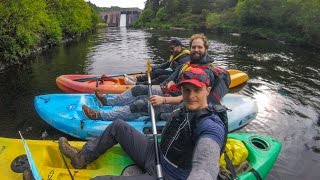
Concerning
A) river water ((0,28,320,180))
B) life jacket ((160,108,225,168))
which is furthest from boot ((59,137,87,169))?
river water ((0,28,320,180))

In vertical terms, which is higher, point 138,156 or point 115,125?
point 115,125

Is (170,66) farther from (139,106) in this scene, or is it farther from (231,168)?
(231,168)

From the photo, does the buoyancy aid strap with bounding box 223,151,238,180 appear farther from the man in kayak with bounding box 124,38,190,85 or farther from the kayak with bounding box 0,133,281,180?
the man in kayak with bounding box 124,38,190,85

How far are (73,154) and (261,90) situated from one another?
9.36m

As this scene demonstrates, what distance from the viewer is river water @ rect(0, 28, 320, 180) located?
24.9ft

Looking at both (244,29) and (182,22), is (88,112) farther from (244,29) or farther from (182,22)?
(182,22)

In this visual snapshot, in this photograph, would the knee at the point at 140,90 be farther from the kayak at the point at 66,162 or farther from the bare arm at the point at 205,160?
the bare arm at the point at 205,160

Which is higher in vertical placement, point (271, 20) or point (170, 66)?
point (271, 20)

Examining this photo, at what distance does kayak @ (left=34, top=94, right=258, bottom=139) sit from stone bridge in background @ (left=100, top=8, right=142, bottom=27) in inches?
4098

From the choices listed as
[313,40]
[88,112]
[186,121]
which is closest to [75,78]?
[88,112]

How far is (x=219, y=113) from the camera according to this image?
3.46 meters

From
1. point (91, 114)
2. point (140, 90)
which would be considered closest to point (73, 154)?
point (91, 114)

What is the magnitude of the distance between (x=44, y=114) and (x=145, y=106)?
248 cm

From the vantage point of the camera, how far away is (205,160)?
2963mm
